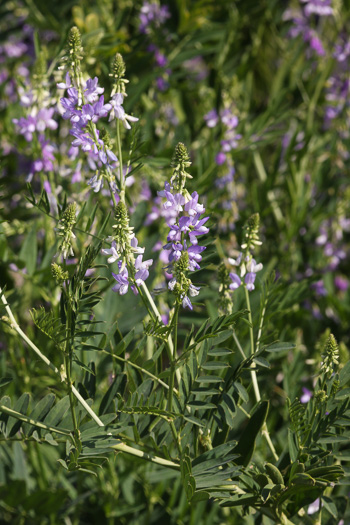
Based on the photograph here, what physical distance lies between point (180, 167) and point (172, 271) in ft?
0.49

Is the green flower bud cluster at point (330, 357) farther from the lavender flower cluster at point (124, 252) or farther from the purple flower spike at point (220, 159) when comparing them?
the purple flower spike at point (220, 159)

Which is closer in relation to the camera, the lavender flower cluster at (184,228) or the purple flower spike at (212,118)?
the lavender flower cluster at (184,228)

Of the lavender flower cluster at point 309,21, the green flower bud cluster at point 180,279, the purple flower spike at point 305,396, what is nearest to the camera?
the green flower bud cluster at point 180,279

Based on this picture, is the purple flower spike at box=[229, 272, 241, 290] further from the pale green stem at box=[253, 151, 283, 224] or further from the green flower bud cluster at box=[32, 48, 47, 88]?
the pale green stem at box=[253, 151, 283, 224]

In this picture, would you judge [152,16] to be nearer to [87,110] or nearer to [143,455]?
[87,110]

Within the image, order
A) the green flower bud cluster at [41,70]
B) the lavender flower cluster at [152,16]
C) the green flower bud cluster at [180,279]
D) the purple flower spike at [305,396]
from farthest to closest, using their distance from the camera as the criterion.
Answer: the lavender flower cluster at [152,16] → the green flower bud cluster at [41,70] → the purple flower spike at [305,396] → the green flower bud cluster at [180,279]

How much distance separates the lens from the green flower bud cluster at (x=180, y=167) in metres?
0.89

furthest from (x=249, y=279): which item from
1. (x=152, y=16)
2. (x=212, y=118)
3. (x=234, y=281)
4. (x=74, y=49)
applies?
(x=152, y=16)

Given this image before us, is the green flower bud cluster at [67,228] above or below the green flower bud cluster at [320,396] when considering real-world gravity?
above

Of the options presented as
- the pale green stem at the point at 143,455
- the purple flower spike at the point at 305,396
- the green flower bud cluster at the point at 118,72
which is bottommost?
the purple flower spike at the point at 305,396

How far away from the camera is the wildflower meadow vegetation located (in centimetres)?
93

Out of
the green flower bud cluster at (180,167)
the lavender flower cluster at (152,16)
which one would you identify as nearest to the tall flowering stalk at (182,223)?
the green flower bud cluster at (180,167)

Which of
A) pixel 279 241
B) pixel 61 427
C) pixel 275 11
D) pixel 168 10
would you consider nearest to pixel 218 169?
pixel 279 241

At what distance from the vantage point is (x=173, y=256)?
0.89 m
